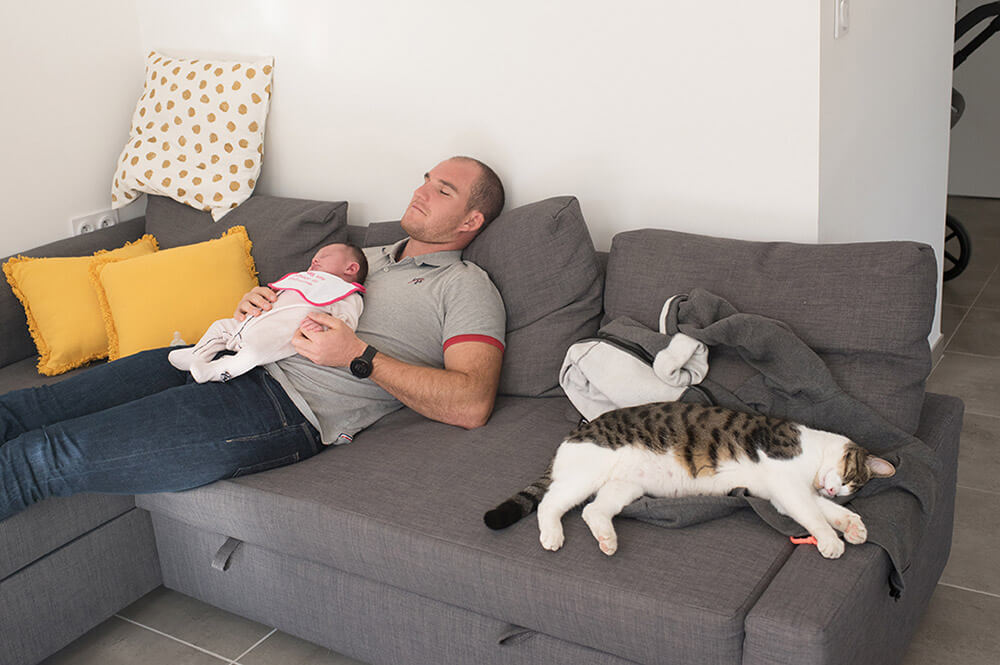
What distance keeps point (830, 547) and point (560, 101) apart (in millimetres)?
1401

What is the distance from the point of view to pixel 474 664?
1.85m

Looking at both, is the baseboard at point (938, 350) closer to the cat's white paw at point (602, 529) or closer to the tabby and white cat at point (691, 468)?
the tabby and white cat at point (691, 468)

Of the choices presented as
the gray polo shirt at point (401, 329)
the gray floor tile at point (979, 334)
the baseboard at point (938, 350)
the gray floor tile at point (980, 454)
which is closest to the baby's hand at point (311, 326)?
the gray polo shirt at point (401, 329)

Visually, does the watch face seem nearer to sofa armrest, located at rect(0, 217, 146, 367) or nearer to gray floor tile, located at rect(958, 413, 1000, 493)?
sofa armrest, located at rect(0, 217, 146, 367)

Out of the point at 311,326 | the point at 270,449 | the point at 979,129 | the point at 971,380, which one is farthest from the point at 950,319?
the point at 270,449

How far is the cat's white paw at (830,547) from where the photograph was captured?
1.60m

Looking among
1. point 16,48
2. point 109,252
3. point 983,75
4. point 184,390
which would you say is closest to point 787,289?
point 184,390

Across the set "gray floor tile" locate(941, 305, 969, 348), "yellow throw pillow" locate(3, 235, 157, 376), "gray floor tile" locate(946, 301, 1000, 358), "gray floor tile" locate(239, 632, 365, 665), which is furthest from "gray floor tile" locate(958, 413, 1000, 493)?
"yellow throw pillow" locate(3, 235, 157, 376)

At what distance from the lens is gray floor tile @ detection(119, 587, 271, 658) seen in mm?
2215

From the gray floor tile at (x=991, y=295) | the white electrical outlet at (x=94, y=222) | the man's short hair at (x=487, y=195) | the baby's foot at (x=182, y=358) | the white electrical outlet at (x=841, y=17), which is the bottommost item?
the gray floor tile at (x=991, y=295)

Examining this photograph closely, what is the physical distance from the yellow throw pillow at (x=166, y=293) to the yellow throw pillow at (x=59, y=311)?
0.06 m

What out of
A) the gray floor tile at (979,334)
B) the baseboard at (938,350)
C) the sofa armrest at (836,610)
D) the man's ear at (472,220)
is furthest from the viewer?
the gray floor tile at (979,334)

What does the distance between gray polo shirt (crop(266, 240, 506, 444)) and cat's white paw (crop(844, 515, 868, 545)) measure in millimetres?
897

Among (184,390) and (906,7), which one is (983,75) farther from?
(184,390)
